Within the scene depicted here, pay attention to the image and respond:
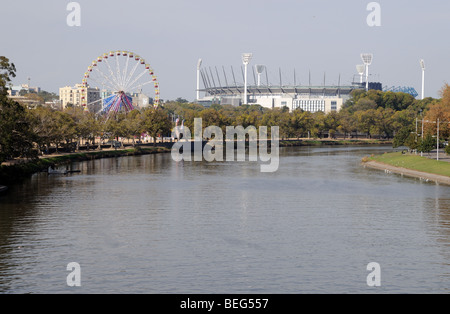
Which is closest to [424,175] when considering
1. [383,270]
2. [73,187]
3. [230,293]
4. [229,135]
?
[73,187]

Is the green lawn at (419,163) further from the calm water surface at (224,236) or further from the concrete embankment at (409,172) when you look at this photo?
the calm water surface at (224,236)

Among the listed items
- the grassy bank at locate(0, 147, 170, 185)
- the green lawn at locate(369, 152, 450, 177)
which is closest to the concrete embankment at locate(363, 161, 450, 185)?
the green lawn at locate(369, 152, 450, 177)

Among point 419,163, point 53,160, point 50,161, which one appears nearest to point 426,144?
point 419,163

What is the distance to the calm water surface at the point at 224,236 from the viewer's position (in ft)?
107

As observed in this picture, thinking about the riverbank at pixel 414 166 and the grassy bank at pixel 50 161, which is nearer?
the grassy bank at pixel 50 161

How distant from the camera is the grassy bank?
74500 millimetres

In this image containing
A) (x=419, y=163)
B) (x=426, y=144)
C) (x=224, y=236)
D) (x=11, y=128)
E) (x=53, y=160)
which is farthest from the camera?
(x=426, y=144)

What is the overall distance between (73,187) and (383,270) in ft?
147

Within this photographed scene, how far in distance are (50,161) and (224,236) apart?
58986mm

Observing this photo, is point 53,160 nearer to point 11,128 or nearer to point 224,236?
point 11,128

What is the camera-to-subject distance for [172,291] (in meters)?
30.9

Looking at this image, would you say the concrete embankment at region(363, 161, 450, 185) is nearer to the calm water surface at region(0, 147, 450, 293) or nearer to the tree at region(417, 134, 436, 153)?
the calm water surface at region(0, 147, 450, 293)

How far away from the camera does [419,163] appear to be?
99250 mm

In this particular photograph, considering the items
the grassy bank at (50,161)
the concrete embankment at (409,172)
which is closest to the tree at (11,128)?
the grassy bank at (50,161)
